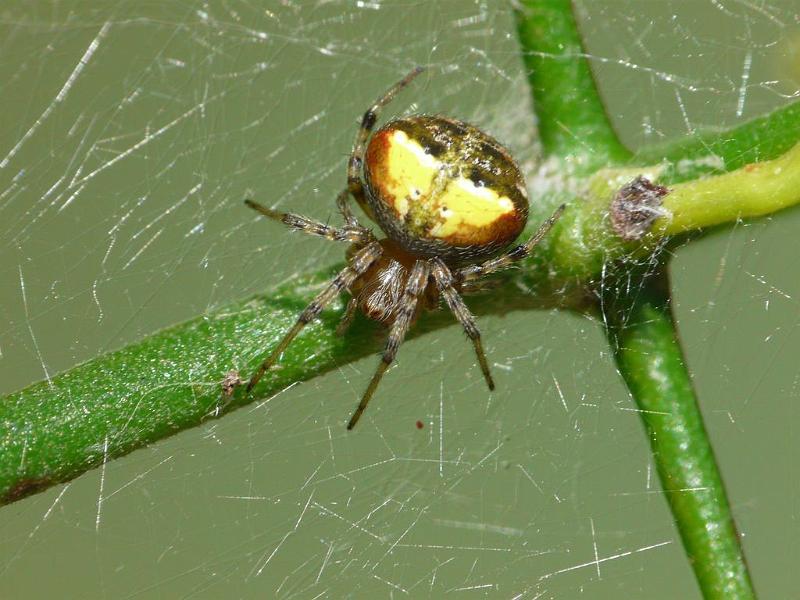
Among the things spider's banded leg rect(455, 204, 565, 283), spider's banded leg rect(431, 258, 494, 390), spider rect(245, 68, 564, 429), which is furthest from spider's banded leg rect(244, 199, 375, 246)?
spider's banded leg rect(455, 204, 565, 283)

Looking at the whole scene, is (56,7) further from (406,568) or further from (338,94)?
(406,568)

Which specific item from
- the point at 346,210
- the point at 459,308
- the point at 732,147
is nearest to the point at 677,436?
the point at 732,147

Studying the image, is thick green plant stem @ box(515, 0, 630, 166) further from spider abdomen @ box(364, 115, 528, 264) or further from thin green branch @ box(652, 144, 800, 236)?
spider abdomen @ box(364, 115, 528, 264)

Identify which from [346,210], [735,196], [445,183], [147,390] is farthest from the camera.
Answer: [346,210]

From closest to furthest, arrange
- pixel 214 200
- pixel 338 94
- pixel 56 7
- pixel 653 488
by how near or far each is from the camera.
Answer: pixel 653 488 < pixel 214 200 < pixel 338 94 < pixel 56 7

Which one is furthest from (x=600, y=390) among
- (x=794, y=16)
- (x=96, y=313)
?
(x=96, y=313)

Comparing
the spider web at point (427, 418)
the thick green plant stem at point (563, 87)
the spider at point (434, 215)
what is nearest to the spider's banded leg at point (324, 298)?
the spider at point (434, 215)

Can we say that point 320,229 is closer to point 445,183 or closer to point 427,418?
point 445,183

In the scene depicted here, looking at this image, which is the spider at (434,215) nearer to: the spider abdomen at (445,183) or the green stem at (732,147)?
the spider abdomen at (445,183)
